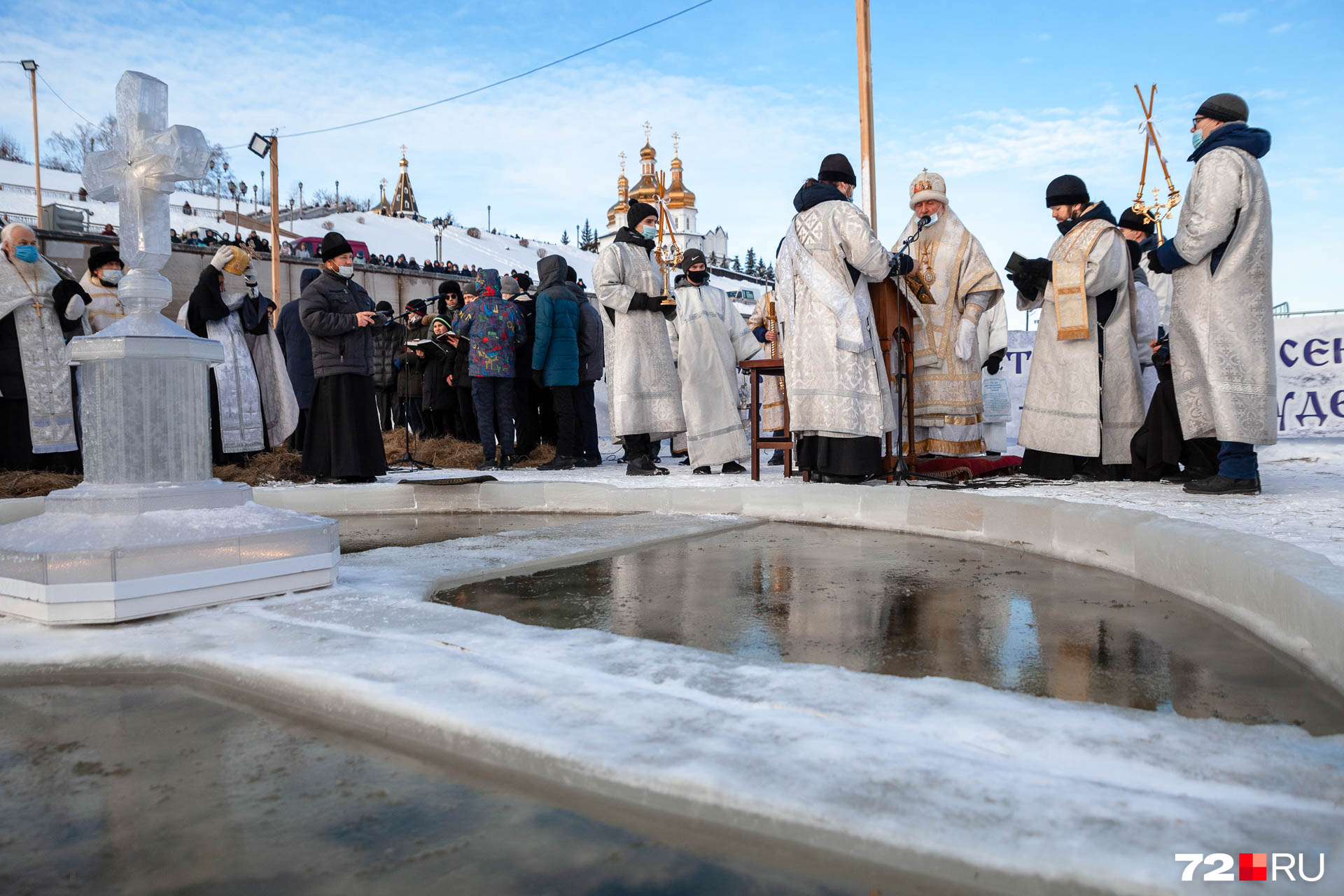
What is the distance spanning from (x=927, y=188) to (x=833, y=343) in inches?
63.5

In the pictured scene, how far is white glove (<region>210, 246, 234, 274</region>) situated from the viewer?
6324mm

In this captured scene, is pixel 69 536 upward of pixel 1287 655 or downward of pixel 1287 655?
upward

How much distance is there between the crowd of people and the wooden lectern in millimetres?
107

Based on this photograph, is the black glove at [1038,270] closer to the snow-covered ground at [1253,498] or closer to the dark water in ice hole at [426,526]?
the snow-covered ground at [1253,498]

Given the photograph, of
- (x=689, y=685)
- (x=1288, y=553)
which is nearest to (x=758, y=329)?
(x=1288, y=553)

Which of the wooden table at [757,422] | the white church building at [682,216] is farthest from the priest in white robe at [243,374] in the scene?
the white church building at [682,216]

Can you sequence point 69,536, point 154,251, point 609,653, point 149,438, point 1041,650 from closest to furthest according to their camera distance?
point 609,653
point 1041,650
point 69,536
point 149,438
point 154,251

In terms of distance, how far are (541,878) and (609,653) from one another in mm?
864

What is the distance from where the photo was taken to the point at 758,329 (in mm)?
8883

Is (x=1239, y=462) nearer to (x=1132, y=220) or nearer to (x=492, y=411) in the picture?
(x=1132, y=220)

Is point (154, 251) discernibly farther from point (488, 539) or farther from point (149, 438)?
point (488, 539)

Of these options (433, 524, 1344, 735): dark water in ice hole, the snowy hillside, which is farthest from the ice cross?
the snowy hillside

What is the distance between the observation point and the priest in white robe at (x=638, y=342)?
283 inches

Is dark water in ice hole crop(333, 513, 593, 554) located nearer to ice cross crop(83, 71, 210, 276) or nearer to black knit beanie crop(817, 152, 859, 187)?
ice cross crop(83, 71, 210, 276)
